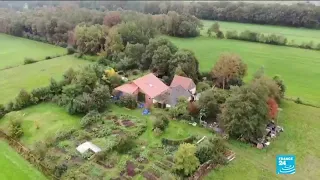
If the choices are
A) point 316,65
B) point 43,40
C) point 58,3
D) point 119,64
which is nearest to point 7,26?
point 43,40

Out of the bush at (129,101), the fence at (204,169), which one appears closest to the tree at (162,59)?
the bush at (129,101)

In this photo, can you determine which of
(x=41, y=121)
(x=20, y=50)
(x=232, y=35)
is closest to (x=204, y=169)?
(x=41, y=121)

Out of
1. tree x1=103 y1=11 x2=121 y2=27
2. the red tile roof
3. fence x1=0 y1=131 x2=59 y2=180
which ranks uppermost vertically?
tree x1=103 y1=11 x2=121 y2=27

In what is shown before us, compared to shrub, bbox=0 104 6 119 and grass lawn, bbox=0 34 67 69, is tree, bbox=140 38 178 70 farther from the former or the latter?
shrub, bbox=0 104 6 119

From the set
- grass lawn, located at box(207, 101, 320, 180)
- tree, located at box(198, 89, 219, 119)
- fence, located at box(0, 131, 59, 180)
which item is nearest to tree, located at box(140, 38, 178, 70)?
tree, located at box(198, 89, 219, 119)

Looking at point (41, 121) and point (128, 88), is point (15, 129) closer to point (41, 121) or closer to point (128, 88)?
point (41, 121)

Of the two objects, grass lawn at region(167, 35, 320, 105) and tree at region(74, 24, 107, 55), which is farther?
tree at region(74, 24, 107, 55)

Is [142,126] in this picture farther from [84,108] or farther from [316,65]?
[316,65]

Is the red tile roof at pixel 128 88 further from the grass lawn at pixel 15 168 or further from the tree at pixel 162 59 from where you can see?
the grass lawn at pixel 15 168
